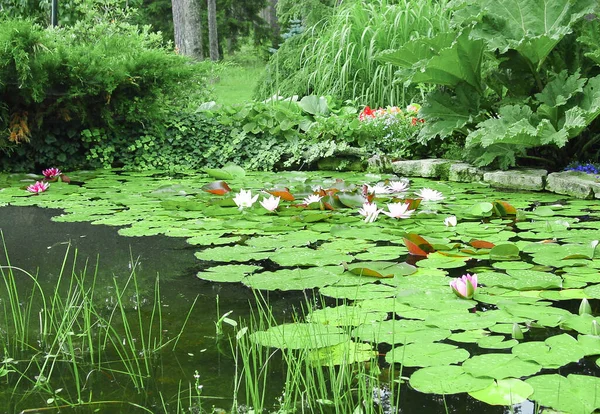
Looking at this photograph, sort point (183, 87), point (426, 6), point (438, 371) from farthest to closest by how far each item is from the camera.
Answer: point (426, 6) → point (183, 87) → point (438, 371)

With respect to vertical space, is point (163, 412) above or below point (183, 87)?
below

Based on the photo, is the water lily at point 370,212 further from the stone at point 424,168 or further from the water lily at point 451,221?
the stone at point 424,168

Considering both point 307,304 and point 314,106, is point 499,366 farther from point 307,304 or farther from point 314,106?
point 314,106

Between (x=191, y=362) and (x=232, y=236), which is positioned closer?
(x=191, y=362)

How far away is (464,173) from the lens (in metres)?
5.15

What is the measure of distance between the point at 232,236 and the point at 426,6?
19.0ft

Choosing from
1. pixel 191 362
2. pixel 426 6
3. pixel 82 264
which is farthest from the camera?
pixel 426 6

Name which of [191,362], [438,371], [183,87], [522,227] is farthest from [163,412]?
[183,87]

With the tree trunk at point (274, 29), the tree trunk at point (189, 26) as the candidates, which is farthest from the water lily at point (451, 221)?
the tree trunk at point (274, 29)

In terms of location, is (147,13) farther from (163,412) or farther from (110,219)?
(163,412)

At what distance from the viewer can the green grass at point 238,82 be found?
13.0 meters

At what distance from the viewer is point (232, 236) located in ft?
10.4

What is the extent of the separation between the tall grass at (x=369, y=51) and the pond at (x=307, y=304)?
335 centimetres

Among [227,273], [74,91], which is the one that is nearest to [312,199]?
[227,273]
